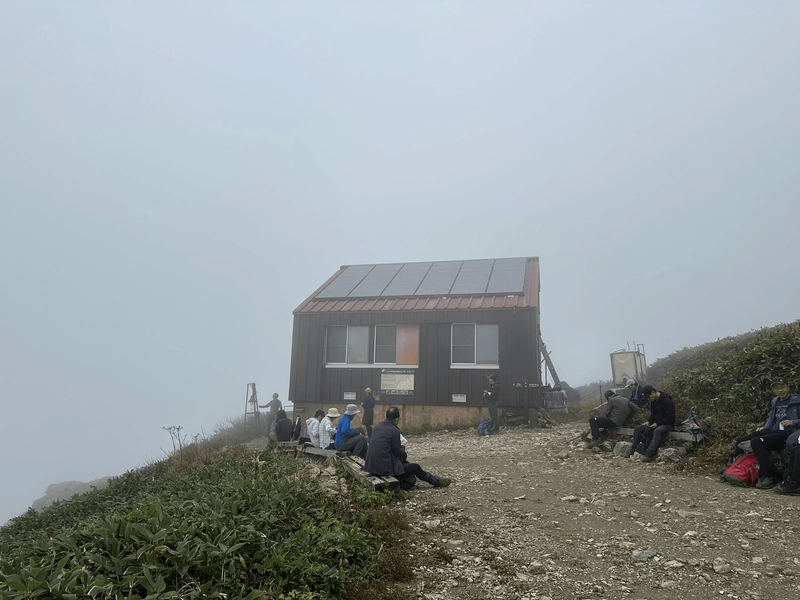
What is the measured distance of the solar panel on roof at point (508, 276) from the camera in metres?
18.6

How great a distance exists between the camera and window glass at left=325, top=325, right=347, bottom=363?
19.3 meters

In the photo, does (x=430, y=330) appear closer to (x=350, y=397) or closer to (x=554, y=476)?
(x=350, y=397)

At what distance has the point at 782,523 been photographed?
17.7 ft

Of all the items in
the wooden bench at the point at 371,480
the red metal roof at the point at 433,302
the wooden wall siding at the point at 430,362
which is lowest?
the wooden bench at the point at 371,480

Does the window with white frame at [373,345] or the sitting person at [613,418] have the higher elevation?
the window with white frame at [373,345]

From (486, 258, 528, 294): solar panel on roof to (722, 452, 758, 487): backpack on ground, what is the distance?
11.1 metres

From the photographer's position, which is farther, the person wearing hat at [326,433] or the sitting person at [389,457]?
the person wearing hat at [326,433]

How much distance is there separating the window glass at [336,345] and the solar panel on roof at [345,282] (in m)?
1.55

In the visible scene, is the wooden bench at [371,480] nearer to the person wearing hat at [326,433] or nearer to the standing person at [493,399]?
the person wearing hat at [326,433]

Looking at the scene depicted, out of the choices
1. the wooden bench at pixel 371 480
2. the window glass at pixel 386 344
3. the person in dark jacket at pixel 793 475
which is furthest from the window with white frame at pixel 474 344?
the person in dark jacket at pixel 793 475

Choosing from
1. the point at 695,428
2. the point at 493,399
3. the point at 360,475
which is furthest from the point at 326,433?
the point at 493,399

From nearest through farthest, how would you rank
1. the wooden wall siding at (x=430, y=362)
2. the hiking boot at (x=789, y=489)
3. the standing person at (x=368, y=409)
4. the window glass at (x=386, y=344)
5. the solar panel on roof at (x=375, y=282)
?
1. the hiking boot at (x=789, y=489)
2. the standing person at (x=368, y=409)
3. the wooden wall siding at (x=430, y=362)
4. the window glass at (x=386, y=344)
5. the solar panel on roof at (x=375, y=282)

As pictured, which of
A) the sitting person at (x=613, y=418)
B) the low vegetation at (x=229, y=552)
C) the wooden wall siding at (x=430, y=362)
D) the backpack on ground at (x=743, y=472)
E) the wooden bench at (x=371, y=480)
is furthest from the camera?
the wooden wall siding at (x=430, y=362)

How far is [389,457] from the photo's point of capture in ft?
23.9
